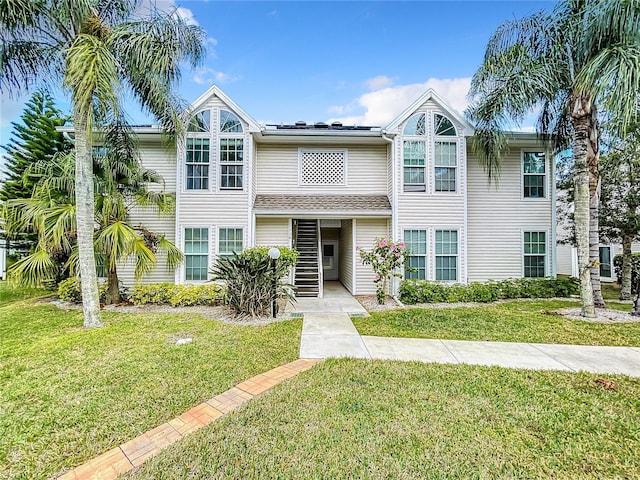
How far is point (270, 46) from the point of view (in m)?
13.5

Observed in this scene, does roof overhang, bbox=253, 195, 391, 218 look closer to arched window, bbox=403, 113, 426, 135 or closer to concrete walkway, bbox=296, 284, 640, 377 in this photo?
arched window, bbox=403, 113, 426, 135

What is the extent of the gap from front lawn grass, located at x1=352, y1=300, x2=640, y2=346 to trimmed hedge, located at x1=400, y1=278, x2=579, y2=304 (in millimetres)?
1086

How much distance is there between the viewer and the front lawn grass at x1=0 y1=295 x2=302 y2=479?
2.98m

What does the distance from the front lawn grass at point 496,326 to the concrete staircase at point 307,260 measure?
3.47 metres

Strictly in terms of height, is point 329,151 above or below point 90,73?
above

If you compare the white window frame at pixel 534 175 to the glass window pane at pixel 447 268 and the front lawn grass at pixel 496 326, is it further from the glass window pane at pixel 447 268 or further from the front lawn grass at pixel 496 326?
the front lawn grass at pixel 496 326

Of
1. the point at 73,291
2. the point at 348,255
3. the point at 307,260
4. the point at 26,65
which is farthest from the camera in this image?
the point at 348,255

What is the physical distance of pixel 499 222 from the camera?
11773 mm

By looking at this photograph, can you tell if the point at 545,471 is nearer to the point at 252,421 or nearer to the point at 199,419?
the point at 252,421

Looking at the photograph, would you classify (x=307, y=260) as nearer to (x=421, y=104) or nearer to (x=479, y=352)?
(x=421, y=104)

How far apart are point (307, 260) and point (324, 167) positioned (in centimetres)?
393

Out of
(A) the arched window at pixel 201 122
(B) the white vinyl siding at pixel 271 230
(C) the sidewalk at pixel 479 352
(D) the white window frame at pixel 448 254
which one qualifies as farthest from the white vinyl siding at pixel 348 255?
(A) the arched window at pixel 201 122

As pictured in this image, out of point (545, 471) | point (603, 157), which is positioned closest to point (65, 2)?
point (545, 471)

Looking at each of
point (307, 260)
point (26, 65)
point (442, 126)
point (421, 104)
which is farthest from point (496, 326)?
point (26, 65)
